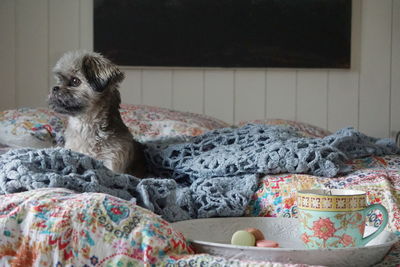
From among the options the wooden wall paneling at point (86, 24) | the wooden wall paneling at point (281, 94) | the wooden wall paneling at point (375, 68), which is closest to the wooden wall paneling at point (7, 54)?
the wooden wall paneling at point (86, 24)

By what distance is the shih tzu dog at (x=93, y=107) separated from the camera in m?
1.67

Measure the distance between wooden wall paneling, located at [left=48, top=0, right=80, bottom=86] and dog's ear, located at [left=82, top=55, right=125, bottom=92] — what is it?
1.49 meters

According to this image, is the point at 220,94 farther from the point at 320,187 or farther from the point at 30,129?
the point at 320,187

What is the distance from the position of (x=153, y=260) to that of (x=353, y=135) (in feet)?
3.26

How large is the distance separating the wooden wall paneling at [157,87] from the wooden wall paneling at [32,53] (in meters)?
0.51

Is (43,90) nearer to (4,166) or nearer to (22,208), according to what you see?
(4,166)

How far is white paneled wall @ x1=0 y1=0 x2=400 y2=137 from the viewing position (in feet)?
10.3

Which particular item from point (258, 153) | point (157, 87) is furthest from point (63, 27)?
point (258, 153)

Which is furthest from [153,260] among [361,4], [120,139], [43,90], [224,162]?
[361,4]

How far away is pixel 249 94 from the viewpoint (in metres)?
3.26

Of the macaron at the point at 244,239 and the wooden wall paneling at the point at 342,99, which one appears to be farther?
the wooden wall paneling at the point at 342,99

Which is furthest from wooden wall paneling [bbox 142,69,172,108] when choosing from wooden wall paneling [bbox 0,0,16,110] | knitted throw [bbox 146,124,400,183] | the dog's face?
the dog's face

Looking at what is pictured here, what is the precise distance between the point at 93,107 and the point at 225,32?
1592 millimetres

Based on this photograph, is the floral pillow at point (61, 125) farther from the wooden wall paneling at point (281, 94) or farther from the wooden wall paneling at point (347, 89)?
the wooden wall paneling at point (347, 89)
